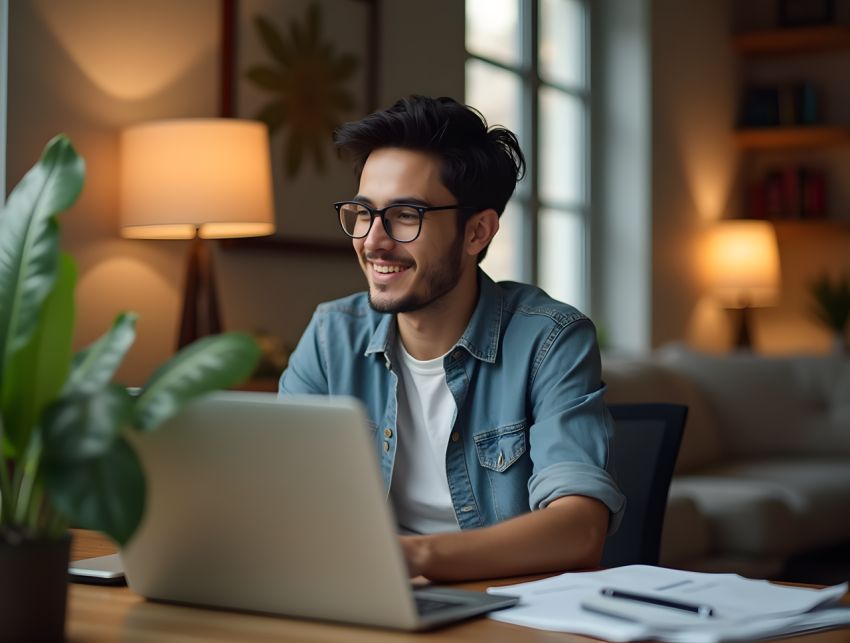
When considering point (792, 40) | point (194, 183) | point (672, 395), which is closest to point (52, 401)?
point (194, 183)

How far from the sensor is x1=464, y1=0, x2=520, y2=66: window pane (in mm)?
4629

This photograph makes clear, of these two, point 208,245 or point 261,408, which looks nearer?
point 261,408

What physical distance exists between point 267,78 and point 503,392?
2.12 m

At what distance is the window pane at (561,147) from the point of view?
17.2 feet

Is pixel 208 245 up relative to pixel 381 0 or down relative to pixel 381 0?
down

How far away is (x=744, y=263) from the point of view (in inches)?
221

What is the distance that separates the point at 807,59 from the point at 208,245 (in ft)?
14.5

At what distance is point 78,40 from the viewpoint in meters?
2.78

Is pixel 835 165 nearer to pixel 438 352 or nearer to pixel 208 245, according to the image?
pixel 208 245

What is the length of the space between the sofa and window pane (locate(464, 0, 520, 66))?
5.14 ft

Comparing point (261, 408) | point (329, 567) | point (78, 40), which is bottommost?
point (329, 567)

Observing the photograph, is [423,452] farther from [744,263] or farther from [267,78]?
[744,263]

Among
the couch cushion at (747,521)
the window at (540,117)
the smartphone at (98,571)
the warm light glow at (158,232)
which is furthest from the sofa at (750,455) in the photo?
the smartphone at (98,571)

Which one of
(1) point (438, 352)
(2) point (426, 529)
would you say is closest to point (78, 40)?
(1) point (438, 352)
